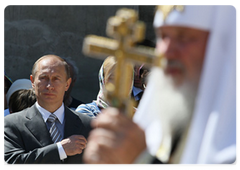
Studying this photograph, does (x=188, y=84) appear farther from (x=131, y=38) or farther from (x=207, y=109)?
(x=131, y=38)

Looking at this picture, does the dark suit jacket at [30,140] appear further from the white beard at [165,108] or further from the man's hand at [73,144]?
the white beard at [165,108]

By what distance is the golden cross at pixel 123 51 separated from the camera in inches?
48.2

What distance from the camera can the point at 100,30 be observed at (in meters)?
4.47

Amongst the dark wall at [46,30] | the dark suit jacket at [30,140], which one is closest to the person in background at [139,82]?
the dark suit jacket at [30,140]

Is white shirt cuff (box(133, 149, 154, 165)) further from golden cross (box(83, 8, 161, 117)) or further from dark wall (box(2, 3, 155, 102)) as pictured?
dark wall (box(2, 3, 155, 102))

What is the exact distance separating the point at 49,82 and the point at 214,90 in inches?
60.7

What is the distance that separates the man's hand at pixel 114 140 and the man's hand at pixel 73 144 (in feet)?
4.19

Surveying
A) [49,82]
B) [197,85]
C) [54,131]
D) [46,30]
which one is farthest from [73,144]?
[46,30]

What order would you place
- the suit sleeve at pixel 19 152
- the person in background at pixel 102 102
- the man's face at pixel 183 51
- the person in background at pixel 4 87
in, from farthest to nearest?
1. the person in background at pixel 4 87
2. the person in background at pixel 102 102
3. the suit sleeve at pixel 19 152
4. the man's face at pixel 183 51

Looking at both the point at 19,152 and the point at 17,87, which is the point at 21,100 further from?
the point at 19,152

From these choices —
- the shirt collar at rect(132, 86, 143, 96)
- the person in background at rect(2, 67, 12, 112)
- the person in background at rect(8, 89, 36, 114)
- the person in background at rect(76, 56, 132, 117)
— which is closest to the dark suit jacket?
the person in background at rect(76, 56, 132, 117)

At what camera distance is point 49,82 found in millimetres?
2705

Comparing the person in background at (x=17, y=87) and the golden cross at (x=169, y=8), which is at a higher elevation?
the golden cross at (x=169, y=8)

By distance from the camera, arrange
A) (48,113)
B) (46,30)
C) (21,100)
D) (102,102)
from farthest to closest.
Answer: (46,30), (21,100), (102,102), (48,113)
